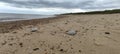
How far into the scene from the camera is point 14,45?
6.04 meters

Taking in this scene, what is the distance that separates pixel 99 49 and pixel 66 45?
1.14 metres

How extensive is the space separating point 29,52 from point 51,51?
2.39 ft

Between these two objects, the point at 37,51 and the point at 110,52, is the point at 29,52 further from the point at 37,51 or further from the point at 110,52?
the point at 110,52

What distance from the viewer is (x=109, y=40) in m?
5.84

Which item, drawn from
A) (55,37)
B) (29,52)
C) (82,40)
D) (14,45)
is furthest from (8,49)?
(82,40)

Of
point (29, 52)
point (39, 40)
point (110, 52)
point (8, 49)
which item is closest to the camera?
point (110, 52)

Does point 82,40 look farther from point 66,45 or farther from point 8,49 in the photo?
point 8,49

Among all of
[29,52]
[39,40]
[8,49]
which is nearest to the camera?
[29,52]

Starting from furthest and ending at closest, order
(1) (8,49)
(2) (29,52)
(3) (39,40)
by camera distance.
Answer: (3) (39,40)
(1) (8,49)
(2) (29,52)

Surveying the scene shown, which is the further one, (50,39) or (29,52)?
(50,39)

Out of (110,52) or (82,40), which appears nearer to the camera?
(110,52)

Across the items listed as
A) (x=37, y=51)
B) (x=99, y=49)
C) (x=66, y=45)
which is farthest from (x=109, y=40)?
(x=37, y=51)

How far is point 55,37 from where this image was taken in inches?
260

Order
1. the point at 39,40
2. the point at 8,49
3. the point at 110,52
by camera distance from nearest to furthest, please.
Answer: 1. the point at 110,52
2. the point at 8,49
3. the point at 39,40
